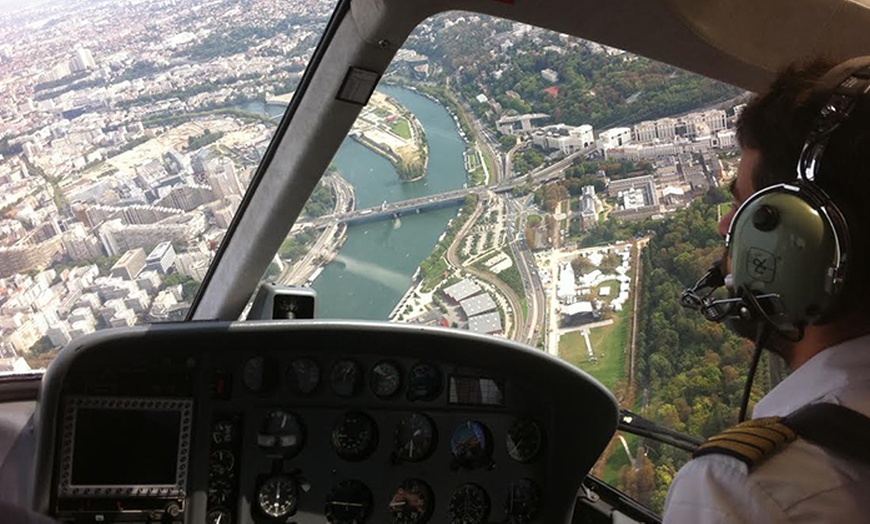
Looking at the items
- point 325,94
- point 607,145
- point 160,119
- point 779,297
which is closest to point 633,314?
point 607,145

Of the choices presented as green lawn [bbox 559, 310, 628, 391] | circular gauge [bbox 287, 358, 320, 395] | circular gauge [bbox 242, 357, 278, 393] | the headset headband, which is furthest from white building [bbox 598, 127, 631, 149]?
the headset headband

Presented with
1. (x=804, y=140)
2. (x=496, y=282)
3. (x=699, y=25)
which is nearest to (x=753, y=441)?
(x=804, y=140)

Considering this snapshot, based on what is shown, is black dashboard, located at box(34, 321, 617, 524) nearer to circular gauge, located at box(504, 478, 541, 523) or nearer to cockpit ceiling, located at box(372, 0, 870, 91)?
circular gauge, located at box(504, 478, 541, 523)

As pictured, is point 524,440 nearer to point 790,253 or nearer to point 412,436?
point 412,436

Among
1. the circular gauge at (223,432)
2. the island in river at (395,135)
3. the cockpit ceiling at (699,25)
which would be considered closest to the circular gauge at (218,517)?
the circular gauge at (223,432)

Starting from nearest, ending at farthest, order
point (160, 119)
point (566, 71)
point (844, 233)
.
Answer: point (844, 233)
point (160, 119)
point (566, 71)

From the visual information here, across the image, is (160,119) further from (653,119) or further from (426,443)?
(653,119)

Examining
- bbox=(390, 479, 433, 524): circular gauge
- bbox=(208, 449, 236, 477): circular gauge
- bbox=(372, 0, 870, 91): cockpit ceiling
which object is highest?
bbox=(372, 0, 870, 91): cockpit ceiling
